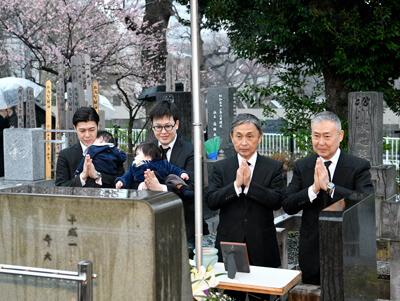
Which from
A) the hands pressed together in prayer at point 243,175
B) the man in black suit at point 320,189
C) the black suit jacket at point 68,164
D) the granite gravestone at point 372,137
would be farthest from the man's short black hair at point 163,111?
the granite gravestone at point 372,137

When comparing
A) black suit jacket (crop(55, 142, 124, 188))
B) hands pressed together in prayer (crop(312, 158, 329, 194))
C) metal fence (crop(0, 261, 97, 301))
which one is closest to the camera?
metal fence (crop(0, 261, 97, 301))

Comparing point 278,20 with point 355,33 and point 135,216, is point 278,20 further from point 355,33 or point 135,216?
point 135,216

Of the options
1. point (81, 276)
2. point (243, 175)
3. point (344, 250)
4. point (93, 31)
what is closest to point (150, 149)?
point (243, 175)

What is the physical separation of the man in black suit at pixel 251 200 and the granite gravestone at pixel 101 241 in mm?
1231

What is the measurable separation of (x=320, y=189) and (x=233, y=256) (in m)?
0.81

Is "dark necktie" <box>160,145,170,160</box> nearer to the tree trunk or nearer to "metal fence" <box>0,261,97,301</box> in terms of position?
"metal fence" <box>0,261,97,301</box>

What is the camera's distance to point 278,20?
1064 centimetres

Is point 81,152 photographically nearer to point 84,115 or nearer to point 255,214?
point 84,115

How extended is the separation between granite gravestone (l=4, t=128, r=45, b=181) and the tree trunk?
19.0 feet

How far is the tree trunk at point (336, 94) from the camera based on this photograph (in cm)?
1117

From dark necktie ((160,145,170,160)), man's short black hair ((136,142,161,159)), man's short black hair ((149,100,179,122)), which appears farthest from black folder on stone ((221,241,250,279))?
man's short black hair ((149,100,179,122))

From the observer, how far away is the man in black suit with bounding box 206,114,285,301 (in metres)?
3.92

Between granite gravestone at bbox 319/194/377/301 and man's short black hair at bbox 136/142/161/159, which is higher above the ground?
man's short black hair at bbox 136/142/161/159

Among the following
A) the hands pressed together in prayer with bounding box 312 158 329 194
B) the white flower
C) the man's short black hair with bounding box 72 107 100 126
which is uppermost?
the man's short black hair with bounding box 72 107 100 126
